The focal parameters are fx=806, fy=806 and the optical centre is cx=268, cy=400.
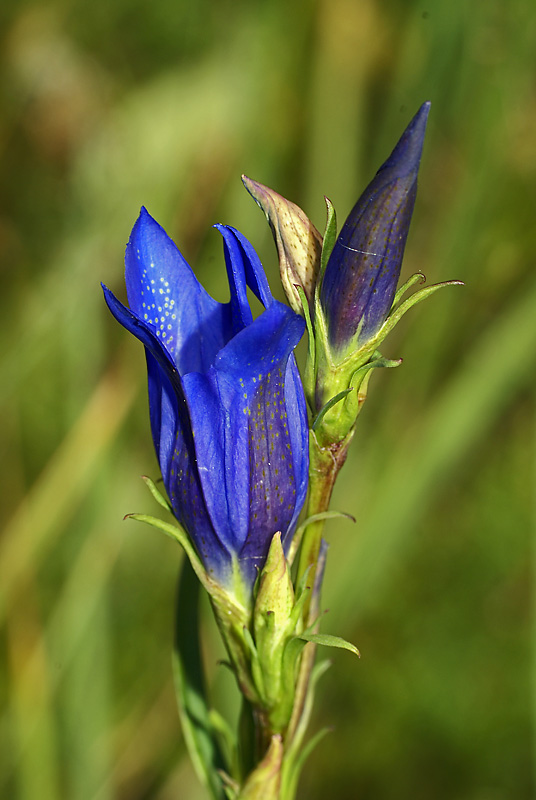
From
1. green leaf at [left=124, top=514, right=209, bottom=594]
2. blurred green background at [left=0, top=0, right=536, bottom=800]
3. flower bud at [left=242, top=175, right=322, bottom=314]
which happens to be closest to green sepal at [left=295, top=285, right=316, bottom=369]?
flower bud at [left=242, top=175, right=322, bottom=314]

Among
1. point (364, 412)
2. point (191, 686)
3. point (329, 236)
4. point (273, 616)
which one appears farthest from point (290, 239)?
point (364, 412)

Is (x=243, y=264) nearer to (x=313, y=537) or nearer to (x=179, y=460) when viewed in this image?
(x=179, y=460)

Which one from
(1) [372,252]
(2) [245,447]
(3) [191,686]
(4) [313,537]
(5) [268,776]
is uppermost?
(1) [372,252]

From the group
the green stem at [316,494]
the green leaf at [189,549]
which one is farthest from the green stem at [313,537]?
the green leaf at [189,549]

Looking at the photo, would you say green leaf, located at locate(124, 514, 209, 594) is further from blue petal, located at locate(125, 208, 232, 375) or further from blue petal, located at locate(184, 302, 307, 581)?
blue petal, located at locate(125, 208, 232, 375)

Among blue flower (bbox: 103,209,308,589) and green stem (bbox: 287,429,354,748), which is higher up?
blue flower (bbox: 103,209,308,589)

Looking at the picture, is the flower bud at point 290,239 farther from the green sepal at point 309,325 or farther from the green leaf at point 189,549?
the green leaf at point 189,549

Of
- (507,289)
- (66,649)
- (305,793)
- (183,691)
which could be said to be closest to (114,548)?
(66,649)
